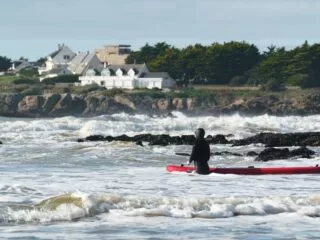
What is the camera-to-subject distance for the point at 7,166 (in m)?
24.9

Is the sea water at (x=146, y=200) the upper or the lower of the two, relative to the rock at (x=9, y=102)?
lower

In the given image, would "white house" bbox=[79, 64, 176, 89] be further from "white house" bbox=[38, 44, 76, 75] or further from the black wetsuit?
the black wetsuit

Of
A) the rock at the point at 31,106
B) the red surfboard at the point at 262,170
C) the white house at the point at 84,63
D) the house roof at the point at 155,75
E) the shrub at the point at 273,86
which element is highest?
the white house at the point at 84,63

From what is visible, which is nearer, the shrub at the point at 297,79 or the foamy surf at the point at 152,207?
the foamy surf at the point at 152,207

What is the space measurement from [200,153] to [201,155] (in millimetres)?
165

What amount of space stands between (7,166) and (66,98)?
64301 mm

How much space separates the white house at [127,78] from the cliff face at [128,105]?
9879 mm

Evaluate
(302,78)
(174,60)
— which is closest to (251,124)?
(302,78)

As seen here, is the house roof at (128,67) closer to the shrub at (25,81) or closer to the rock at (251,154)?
the shrub at (25,81)

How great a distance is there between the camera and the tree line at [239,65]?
99125mm

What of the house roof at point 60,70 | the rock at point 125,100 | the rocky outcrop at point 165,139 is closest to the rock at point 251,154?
the rocky outcrop at point 165,139

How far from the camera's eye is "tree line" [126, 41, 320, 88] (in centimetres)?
9912

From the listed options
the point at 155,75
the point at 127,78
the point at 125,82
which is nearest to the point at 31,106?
the point at 155,75

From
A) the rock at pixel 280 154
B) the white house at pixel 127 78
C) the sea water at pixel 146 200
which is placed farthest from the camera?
the white house at pixel 127 78
